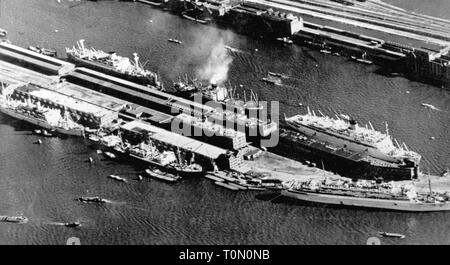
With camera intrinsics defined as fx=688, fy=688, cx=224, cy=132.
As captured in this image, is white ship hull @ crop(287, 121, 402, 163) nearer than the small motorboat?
Yes

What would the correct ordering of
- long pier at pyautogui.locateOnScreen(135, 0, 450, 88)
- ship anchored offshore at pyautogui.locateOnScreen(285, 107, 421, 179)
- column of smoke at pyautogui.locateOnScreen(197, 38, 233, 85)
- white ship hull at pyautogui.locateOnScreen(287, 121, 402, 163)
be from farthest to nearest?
long pier at pyautogui.locateOnScreen(135, 0, 450, 88) < column of smoke at pyautogui.locateOnScreen(197, 38, 233, 85) < white ship hull at pyautogui.locateOnScreen(287, 121, 402, 163) < ship anchored offshore at pyautogui.locateOnScreen(285, 107, 421, 179)

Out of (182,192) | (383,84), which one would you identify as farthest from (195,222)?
(383,84)

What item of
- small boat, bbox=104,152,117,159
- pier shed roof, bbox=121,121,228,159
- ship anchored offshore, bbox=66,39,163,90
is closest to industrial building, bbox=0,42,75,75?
ship anchored offshore, bbox=66,39,163,90

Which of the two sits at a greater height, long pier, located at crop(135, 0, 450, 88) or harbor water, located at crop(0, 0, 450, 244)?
long pier, located at crop(135, 0, 450, 88)

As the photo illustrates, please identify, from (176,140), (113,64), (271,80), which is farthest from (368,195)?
(113,64)

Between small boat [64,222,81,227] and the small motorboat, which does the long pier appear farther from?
small boat [64,222,81,227]

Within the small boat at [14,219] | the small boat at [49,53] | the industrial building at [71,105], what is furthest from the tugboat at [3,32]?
the small boat at [14,219]

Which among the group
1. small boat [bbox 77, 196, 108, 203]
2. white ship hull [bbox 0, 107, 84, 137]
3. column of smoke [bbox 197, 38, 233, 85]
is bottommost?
small boat [bbox 77, 196, 108, 203]

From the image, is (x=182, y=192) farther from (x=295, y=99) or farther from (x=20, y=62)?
(x=20, y=62)

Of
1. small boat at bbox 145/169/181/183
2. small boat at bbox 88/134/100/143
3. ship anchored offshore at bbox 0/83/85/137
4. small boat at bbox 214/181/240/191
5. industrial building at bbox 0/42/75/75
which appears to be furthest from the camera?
industrial building at bbox 0/42/75/75
